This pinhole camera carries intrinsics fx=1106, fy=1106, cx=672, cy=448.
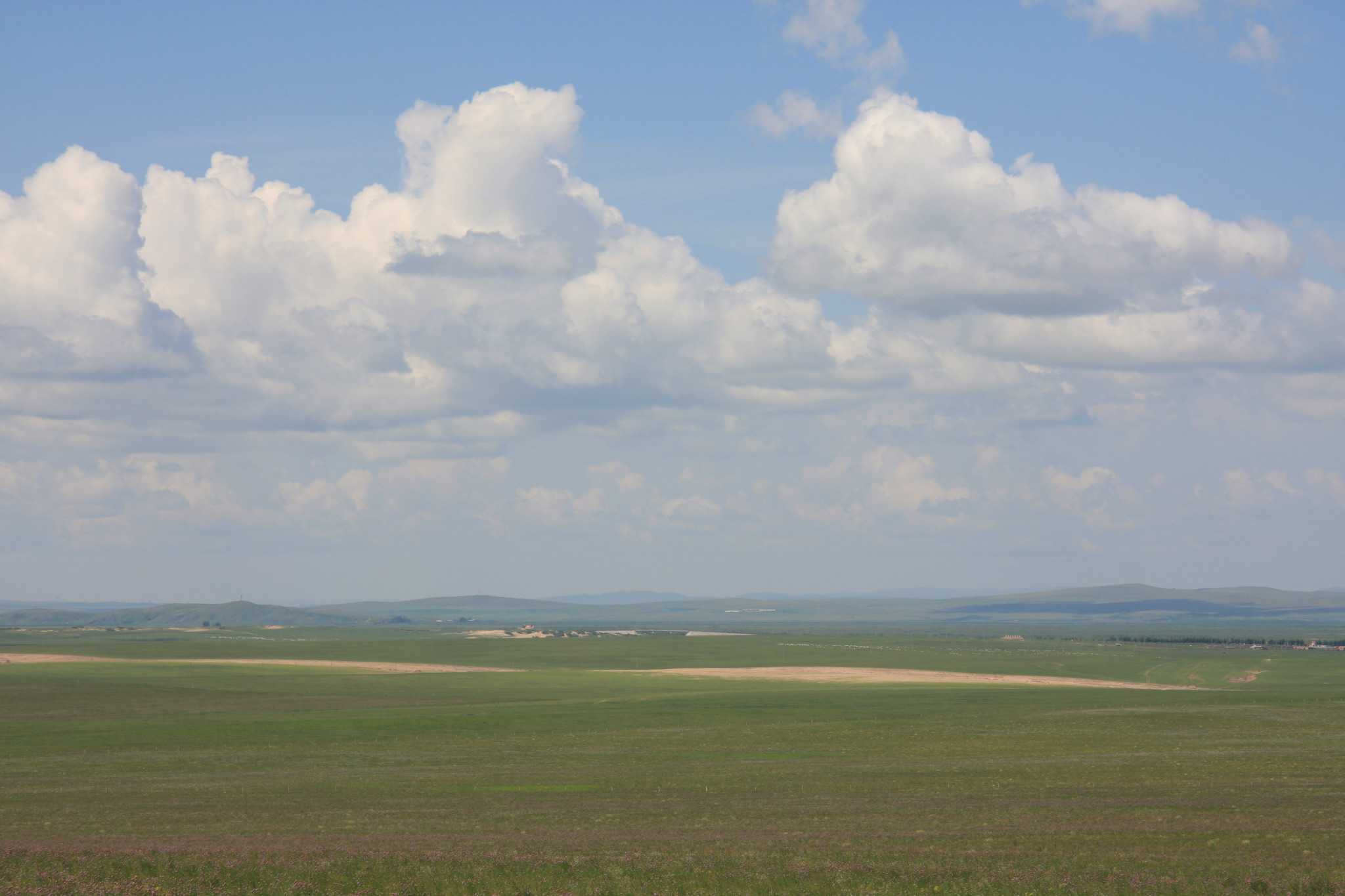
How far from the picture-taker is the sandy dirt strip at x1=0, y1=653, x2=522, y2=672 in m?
143

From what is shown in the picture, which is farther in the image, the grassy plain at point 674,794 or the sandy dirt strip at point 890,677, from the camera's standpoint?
the sandy dirt strip at point 890,677

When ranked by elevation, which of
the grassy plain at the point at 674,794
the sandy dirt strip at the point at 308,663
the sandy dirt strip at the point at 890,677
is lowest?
the sandy dirt strip at the point at 308,663

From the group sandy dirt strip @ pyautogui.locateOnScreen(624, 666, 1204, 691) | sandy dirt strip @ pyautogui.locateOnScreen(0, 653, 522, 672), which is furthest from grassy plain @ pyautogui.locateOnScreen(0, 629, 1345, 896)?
sandy dirt strip @ pyautogui.locateOnScreen(0, 653, 522, 672)

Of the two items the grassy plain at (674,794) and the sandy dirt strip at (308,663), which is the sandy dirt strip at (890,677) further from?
the sandy dirt strip at (308,663)

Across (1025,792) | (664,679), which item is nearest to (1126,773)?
(1025,792)

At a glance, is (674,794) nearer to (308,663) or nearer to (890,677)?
(890,677)

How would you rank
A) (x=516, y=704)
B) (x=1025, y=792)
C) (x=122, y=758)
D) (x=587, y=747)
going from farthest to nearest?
(x=516, y=704)
(x=587, y=747)
(x=122, y=758)
(x=1025, y=792)

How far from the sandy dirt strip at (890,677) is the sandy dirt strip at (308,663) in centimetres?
2683

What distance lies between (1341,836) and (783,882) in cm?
1581

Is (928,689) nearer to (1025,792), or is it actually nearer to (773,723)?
(773,723)

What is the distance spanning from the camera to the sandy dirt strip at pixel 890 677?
11638 cm

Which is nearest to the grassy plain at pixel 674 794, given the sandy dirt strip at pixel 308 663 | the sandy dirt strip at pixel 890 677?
the sandy dirt strip at pixel 890 677

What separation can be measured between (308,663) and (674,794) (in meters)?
123

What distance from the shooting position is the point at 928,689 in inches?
4072
